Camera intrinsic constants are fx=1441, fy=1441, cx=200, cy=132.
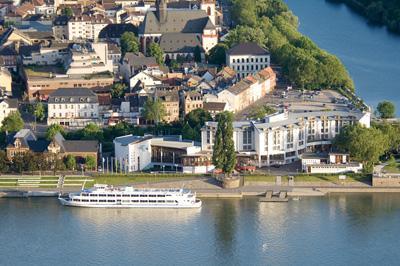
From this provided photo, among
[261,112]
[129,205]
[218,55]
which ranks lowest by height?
[129,205]

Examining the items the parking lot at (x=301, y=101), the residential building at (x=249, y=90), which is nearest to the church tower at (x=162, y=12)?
the residential building at (x=249, y=90)

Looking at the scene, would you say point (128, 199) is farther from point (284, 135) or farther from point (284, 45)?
point (284, 45)

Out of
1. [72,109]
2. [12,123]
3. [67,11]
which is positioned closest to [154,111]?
[72,109]

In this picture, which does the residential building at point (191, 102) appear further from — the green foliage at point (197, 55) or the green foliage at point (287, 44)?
the green foliage at point (197, 55)

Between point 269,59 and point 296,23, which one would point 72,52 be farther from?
point 296,23

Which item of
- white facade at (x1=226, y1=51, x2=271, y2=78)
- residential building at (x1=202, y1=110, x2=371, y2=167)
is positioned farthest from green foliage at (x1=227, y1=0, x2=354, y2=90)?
residential building at (x1=202, y1=110, x2=371, y2=167)

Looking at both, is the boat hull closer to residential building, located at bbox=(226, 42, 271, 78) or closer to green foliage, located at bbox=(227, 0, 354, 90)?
green foliage, located at bbox=(227, 0, 354, 90)
